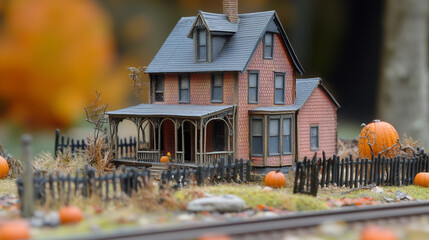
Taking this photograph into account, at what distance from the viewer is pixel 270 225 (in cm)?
1159

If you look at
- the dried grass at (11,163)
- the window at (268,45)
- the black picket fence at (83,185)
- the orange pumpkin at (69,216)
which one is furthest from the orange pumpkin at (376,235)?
the dried grass at (11,163)

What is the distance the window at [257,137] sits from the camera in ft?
68.5

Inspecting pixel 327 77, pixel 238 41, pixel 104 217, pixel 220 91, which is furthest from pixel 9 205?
pixel 327 77

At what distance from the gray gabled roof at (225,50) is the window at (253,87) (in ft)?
3.55

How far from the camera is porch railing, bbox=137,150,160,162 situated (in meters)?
21.6

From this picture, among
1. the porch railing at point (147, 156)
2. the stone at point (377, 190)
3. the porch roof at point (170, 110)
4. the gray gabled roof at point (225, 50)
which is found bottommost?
the stone at point (377, 190)

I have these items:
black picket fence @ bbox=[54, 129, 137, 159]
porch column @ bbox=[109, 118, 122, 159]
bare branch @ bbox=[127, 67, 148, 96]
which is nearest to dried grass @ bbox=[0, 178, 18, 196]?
black picket fence @ bbox=[54, 129, 137, 159]

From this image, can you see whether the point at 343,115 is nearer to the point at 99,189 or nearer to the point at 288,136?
the point at 288,136

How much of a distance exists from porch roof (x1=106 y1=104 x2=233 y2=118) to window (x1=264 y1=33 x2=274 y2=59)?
2.84 metres

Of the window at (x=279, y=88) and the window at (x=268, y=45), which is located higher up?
the window at (x=268, y=45)

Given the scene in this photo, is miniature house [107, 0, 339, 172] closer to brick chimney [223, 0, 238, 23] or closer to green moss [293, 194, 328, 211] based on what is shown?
brick chimney [223, 0, 238, 23]

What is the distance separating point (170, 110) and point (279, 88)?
187 inches

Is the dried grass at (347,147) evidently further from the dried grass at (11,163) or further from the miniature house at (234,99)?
the dried grass at (11,163)

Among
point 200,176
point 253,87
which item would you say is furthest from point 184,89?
point 200,176
